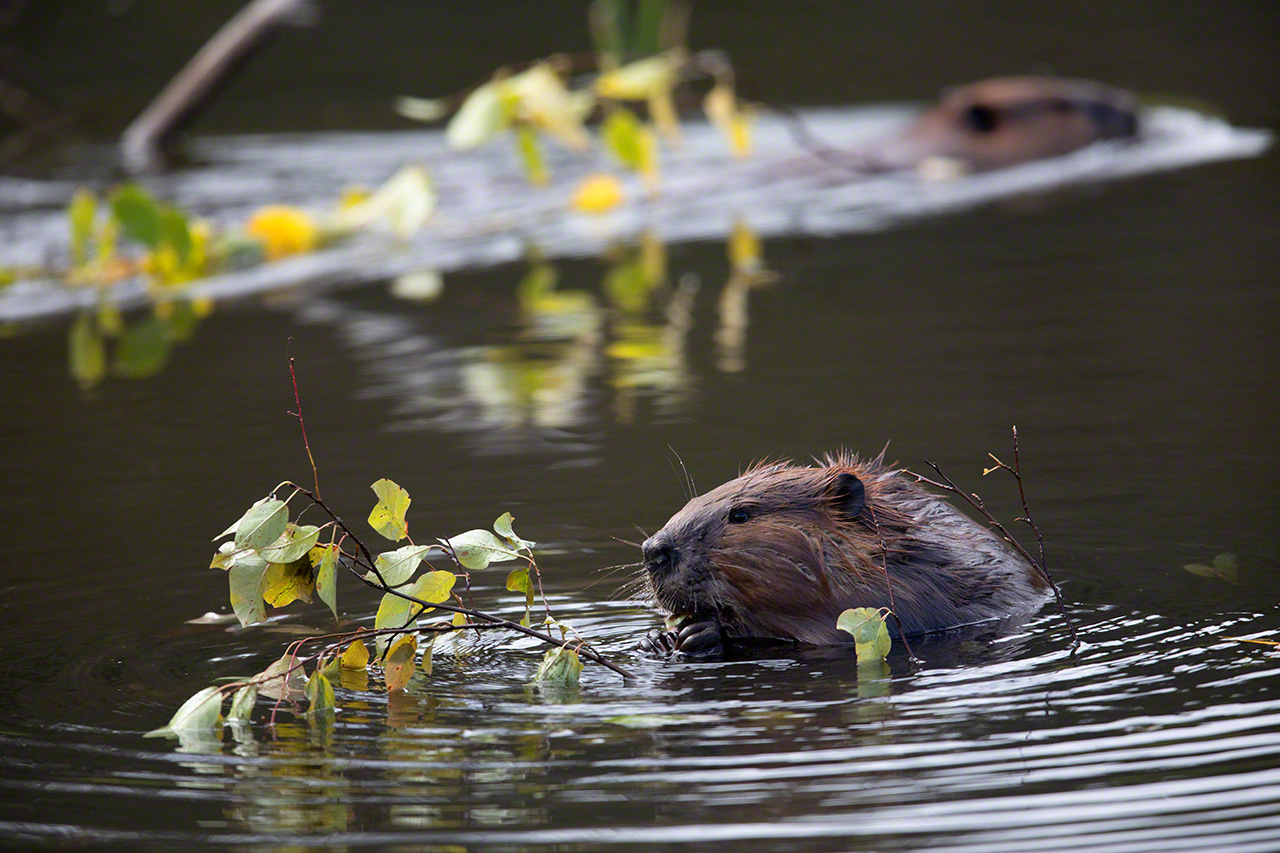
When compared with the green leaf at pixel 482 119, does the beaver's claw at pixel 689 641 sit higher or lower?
lower

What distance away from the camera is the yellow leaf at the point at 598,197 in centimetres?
1131

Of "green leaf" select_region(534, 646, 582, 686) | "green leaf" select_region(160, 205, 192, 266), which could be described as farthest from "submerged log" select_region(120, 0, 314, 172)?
"green leaf" select_region(534, 646, 582, 686)

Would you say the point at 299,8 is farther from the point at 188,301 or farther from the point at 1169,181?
the point at 1169,181

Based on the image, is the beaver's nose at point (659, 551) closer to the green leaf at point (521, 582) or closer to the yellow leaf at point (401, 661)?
the green leaf at point (521, 582)

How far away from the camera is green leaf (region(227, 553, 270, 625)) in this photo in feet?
13.1

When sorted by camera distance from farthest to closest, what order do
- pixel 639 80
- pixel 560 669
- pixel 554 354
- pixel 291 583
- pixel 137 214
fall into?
1. pixel 137 214
2. pixel 639 80
3. pixel 554 354
4. pixel 291 583
5. pixel 560 669

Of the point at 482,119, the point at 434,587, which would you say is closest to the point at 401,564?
the point at 434,587

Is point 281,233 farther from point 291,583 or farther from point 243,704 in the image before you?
point 243,704

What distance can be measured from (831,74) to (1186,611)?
1197 cm

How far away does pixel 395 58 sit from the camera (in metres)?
17.2

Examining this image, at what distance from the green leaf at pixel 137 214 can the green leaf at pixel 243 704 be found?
529 centimetres

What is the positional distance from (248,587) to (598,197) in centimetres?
755

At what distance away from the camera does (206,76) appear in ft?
40.5

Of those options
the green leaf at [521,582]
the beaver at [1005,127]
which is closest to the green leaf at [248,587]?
the green leaf at [521,582]
